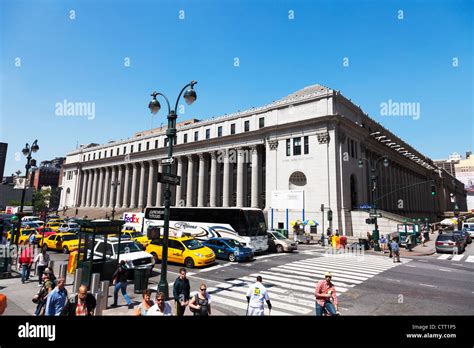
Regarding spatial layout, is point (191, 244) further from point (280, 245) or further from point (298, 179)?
point (298, 179)

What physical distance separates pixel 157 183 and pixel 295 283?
182ft

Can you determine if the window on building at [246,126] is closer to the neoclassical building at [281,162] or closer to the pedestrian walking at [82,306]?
the neoclassical building at [281,162]

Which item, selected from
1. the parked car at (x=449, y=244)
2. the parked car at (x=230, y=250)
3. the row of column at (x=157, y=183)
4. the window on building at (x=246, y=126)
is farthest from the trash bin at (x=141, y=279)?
the window on building at (x=246, y=126)

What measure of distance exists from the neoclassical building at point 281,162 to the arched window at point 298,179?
151 mm

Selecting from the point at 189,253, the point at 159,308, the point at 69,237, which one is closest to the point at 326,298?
the point at 159,308

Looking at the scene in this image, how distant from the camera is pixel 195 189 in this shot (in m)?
58.7

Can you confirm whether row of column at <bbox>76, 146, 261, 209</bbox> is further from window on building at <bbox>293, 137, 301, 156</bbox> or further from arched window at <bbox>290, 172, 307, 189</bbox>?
window on building at <bbox>293, 137, 301, 156</bbox>

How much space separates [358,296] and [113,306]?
9629mm

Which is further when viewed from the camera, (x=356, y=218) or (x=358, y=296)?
(x=356, y=218)

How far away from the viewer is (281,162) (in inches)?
1713
